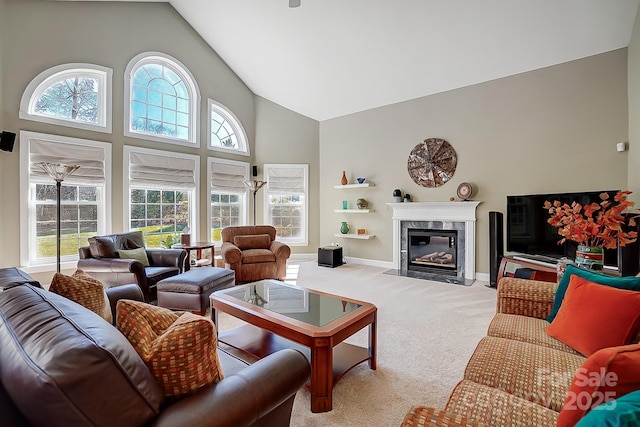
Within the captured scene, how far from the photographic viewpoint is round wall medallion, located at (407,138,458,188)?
4906 millimetres

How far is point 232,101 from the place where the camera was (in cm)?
616

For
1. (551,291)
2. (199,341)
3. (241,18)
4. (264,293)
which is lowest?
(264,293)

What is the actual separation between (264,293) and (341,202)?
383 centimetres

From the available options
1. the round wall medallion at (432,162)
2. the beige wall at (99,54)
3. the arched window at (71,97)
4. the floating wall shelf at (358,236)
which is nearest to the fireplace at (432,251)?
the floating wall shelf at (358,236)

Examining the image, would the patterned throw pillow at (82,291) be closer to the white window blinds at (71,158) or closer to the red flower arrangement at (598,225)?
the red flower arrangement at (598,225)

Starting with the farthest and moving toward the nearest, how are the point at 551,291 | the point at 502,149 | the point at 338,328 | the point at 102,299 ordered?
the point at 502,149 < the point at 551,291 < the point at 338,328 < the point at 102,299

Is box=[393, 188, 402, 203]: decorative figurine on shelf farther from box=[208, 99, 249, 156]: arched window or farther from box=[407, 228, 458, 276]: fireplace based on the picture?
box=[208, 99, 249, 156]: arched window

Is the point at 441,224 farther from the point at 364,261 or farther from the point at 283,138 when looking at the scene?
the point at 283,138

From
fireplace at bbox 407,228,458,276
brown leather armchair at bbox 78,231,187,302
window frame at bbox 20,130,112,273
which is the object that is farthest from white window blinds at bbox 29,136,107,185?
fireplace at bbox 407,228,458,276

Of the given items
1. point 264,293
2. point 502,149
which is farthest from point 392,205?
point 264,293

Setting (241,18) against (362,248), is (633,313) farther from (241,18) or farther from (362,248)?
(241,18)

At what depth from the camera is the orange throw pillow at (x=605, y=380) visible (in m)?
0.75

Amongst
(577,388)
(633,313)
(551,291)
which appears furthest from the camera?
(551,291)

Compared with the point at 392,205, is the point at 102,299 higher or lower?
lower
